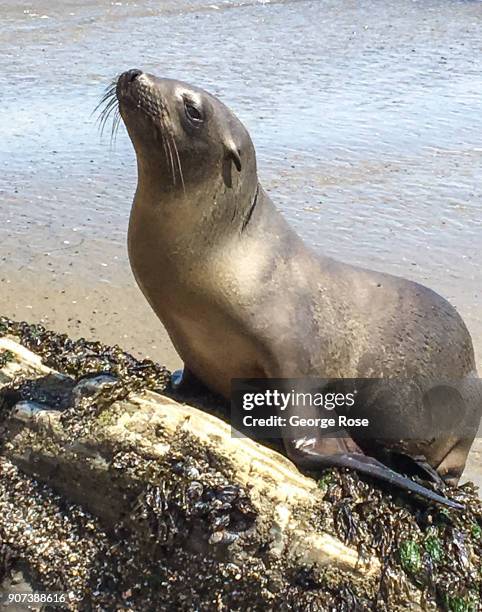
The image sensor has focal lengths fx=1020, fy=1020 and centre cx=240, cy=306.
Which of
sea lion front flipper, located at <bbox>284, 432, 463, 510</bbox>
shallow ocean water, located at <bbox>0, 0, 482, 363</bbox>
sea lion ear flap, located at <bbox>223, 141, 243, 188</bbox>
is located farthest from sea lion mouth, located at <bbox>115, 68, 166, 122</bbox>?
shallow ocean water, located at <bbox>0, 0, 482, 363</bbox>

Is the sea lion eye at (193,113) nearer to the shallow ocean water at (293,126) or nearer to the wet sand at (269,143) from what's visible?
the wet sand at (269,143)

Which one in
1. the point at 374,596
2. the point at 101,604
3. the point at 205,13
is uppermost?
the point at 374,596

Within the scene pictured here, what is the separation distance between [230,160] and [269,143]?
19.0 ft

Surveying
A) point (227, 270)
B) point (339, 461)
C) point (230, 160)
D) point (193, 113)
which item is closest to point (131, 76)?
point (193, 113)

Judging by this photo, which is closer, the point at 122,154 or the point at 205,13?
the point at 122,154

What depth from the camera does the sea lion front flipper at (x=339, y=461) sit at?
3.61m

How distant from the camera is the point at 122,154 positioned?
9.23 meters

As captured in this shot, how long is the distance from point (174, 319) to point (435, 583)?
1.31 metres

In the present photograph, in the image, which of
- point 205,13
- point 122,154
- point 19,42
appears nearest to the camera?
point 122,154

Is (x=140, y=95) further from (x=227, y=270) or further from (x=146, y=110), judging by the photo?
(x=227, y=270)

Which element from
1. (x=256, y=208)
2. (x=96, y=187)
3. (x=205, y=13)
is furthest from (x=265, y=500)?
(x=205, y=13)

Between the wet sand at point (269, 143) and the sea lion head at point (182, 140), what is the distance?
2.32 meters

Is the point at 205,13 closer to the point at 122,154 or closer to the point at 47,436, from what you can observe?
the point at 122,154

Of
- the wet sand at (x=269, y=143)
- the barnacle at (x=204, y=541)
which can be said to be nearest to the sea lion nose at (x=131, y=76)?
the barnacle at (x=204, y=541)
